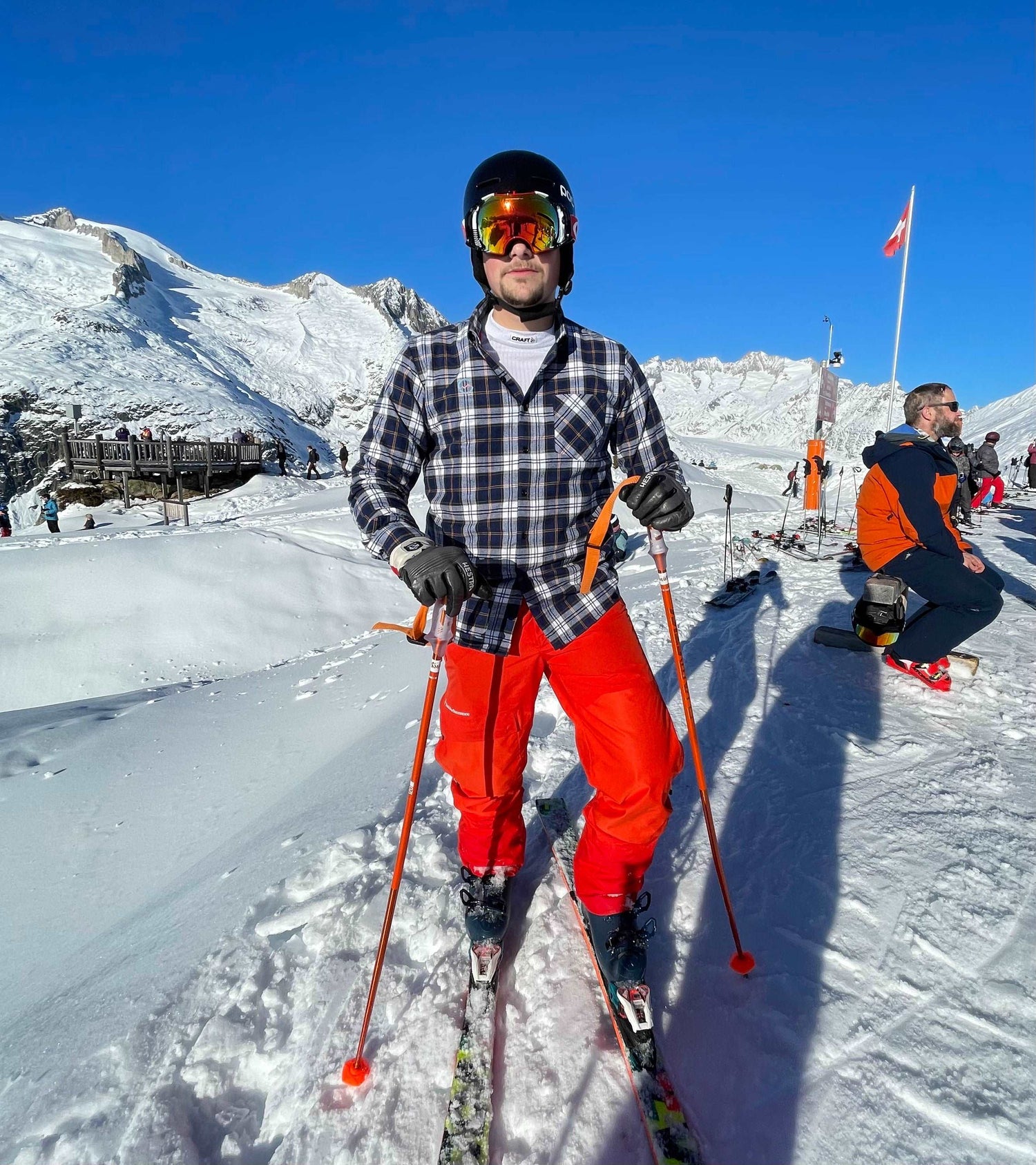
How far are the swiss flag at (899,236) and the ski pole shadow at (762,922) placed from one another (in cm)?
1819

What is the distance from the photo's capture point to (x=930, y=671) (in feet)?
13.1

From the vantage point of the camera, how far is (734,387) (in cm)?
19062

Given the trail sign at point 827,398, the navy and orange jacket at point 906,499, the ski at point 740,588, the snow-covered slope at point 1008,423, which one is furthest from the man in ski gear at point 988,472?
the snow-covered slope at point 1008,423

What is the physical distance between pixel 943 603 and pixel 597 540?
3.08 meters

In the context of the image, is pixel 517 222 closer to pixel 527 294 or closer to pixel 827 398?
pixel 527 294

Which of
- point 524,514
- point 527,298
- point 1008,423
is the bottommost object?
point 524,514

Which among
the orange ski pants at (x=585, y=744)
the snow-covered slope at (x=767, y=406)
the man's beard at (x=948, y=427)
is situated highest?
the snow-covered slope at (x=767, y=406)

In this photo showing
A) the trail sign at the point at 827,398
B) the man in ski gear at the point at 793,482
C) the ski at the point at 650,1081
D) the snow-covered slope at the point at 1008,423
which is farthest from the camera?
the snow-covered slope at the point at 1008,423

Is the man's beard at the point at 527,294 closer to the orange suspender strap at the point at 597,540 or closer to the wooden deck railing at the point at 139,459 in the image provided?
the orange suspender strap at the point at 597,540

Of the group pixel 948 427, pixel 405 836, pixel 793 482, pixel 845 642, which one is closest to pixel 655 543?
pixel 405 836

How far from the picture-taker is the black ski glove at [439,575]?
176 centimetres

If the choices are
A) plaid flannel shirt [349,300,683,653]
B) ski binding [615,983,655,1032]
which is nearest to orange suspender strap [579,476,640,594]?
plaid flannel shirt [349,300,683,653]

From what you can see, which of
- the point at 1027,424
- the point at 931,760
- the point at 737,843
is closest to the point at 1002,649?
the point at 931,760

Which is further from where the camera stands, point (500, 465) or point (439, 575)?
point (500, 465)
